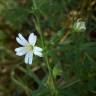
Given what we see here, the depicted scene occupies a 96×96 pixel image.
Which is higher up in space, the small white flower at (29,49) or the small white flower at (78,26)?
the small white flower at (78,26)

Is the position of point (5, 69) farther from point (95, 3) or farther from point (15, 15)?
point (95, 3)

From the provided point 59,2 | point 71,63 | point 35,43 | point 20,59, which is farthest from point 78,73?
point 20,59

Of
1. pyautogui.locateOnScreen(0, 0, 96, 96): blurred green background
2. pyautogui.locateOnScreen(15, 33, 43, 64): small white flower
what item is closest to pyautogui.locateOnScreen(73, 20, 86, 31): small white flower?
pyautogui.locateOnScreen(0, 0, 96, 96): blurred green background

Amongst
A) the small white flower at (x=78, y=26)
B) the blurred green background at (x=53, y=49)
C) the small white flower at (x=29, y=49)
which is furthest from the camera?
the blurred green background at (x=53, y=49)

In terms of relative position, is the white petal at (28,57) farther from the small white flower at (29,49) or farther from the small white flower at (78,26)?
the small white flower at (78,26)

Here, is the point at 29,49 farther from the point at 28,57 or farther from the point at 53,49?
the point at 53,49

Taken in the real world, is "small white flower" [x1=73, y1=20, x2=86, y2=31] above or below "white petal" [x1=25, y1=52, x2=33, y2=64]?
above

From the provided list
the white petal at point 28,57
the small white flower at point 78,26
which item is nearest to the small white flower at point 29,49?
the white petal at point 28,57

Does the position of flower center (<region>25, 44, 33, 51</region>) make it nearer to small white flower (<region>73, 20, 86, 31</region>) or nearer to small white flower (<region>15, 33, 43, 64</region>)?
small white flower (<region>15, 33, 43, 64</region>)
